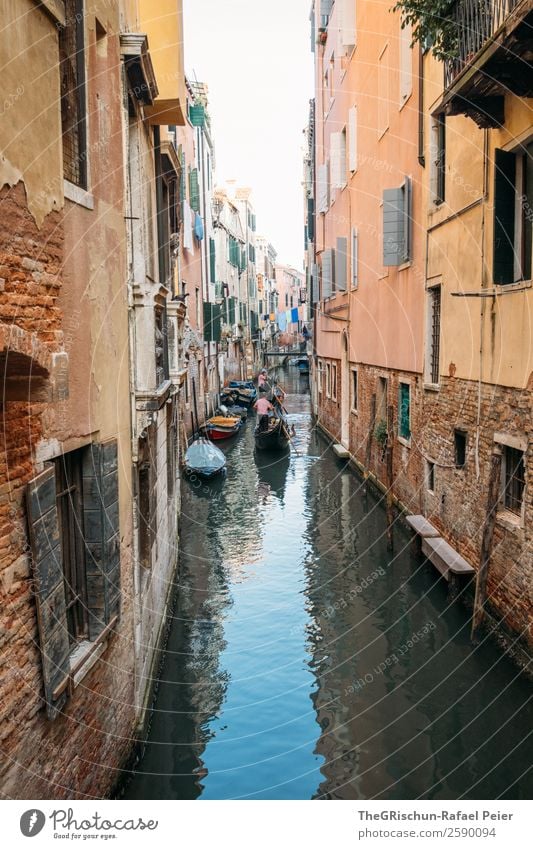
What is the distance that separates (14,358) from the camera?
11.6 feet

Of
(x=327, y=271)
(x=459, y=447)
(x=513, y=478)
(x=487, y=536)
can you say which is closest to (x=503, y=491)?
(x=513, y=478)

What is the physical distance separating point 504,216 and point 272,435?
14947 mm

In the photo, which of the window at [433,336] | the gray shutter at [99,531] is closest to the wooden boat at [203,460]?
the window at [433,336]

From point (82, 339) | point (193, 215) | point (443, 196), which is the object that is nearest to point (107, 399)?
point (82, 339)

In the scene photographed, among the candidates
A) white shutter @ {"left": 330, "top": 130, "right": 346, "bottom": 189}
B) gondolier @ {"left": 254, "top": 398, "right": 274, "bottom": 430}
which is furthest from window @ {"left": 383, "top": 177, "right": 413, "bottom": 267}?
gondolier @ {"left": 254, "top": 398, "right": 274, "bottom": 430}

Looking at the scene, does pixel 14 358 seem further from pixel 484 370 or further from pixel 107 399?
pixel 484 370

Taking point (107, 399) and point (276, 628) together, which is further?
point (276, 628)

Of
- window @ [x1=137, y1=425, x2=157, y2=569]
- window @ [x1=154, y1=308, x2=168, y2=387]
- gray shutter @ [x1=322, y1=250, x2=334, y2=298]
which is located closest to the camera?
window @ [x1=137, y1=425, x2=157, y2=569]

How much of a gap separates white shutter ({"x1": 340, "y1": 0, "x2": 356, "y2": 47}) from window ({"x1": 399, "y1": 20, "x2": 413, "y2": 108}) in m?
5.36

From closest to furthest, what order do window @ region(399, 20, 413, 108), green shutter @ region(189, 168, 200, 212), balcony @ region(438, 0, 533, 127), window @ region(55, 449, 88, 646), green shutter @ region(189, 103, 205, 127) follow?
window @ region(55, 449, 88, 646) < balcony @ region(438, 0, 533, 127) < window @ region(399, 20, 413, 108) < green shutter @ region(189, 168, 200, 212) < green shutter @ region(189, 103, 205, 127)

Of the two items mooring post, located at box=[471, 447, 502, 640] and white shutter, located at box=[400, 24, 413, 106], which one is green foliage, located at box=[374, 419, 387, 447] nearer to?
white shutter, located at box=[400, 24, 413, 106]

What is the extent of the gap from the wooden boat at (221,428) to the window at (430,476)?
537 inches

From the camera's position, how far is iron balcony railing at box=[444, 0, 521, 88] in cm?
677

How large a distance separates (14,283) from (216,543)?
1045 centimetres
